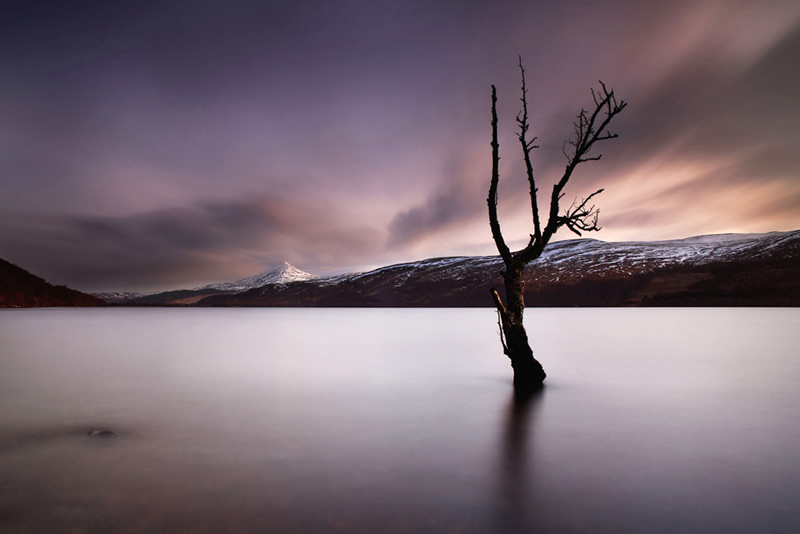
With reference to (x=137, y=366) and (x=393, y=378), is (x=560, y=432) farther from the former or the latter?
(x=137, y=366)

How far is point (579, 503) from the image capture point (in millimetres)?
5141

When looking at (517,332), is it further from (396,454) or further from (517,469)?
(396,454)

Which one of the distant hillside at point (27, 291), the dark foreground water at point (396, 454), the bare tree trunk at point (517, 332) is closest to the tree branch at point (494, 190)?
the bare tree trunk at point (517, 332)

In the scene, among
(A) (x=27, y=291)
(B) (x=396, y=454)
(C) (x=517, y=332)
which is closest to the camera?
(B) (x=396, y=454)

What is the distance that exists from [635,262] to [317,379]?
695 feet

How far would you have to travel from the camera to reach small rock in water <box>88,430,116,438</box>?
26.5 ft

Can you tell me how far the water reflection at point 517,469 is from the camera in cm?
476

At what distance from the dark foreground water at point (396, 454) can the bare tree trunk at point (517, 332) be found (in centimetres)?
72

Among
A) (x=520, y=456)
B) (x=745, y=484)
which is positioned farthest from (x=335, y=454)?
(x=745, y=484)

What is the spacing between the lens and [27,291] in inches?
6097

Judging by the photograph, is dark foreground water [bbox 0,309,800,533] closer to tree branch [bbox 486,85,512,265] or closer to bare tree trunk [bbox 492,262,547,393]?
bare tree trunk [bbox 492,262,547,393]

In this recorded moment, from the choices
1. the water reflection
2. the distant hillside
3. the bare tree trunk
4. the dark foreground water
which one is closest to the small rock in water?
the dark foreground water

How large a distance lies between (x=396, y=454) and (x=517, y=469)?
199 centimetres

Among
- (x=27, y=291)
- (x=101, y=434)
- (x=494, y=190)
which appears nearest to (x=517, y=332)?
(x=494, y=190)
